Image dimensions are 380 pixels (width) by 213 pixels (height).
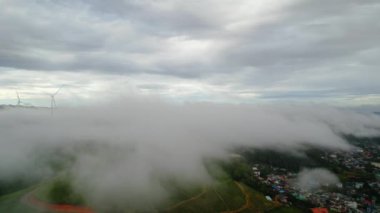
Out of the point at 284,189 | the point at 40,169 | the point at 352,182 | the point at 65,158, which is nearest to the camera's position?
the point at 40,169

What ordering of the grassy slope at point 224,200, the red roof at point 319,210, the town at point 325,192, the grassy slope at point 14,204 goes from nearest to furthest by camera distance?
the grassy slope at point 14,204
the grassy slope at point 224,200
the red roof at point 319,210
the town at point 325,192

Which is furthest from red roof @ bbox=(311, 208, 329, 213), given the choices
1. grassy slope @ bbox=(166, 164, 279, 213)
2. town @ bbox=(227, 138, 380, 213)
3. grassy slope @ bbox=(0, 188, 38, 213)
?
grassy slope @ bbox=(0, 188, 38, 213)

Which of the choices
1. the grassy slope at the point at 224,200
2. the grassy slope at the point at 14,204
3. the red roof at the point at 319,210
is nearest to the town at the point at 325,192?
the red roof at the point at 319,210

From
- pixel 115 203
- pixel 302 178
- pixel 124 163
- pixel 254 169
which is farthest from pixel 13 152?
pixel 302 178

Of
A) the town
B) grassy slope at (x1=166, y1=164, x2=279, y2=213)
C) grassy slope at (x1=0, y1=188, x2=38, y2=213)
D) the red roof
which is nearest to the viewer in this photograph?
grassy slope at (x1=0, y1=188, x2=38, y2=213)

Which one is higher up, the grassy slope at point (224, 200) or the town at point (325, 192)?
the grassy slope at point (224, 200)

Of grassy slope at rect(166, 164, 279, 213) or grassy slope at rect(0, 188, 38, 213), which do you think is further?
grassy slope at rect(166, 164, 279, 213)

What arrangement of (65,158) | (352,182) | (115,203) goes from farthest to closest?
(352,182) → (65,158) → (115,203)

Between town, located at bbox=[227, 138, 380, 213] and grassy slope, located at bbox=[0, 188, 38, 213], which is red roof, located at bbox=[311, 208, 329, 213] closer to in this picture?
town, located at bbox=[227, 138, 380, 213]

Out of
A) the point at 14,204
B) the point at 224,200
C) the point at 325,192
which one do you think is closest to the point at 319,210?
the point at 325,192

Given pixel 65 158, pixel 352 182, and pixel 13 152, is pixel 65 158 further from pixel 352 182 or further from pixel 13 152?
pixel 352 182

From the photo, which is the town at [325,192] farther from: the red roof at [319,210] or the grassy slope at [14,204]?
the grassy slope at [14,204]
